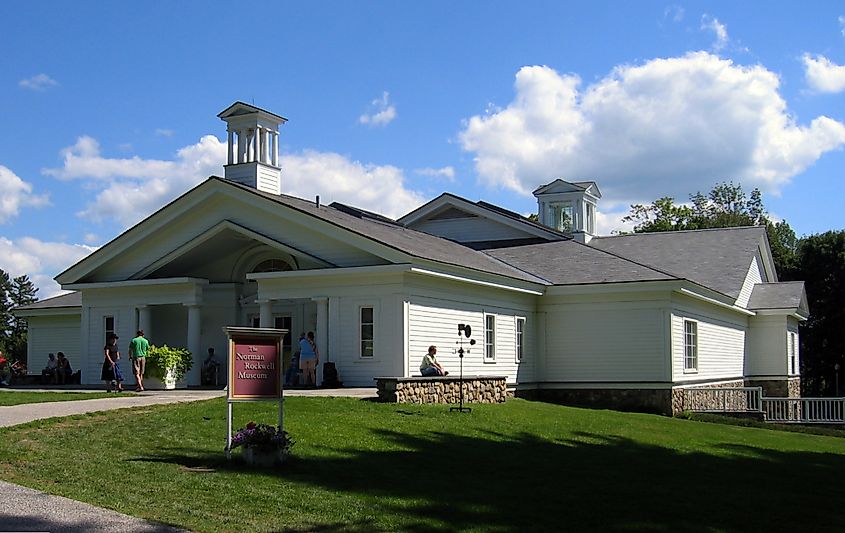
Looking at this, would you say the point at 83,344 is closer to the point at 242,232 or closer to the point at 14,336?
the point at 242,232

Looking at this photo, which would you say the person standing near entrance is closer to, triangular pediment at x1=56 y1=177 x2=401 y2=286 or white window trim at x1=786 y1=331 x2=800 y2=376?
triangular pediment at x1=56 y1=177 x2=401 y2=286

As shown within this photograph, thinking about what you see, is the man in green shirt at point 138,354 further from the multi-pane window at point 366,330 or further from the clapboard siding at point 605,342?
the clapboard siding at point 605,342

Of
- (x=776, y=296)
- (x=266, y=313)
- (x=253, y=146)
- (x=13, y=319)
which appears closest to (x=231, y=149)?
(x=253, y=146)

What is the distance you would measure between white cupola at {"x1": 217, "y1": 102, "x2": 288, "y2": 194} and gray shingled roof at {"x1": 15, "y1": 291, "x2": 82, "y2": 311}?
450 inches

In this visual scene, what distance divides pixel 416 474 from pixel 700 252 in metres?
27.1

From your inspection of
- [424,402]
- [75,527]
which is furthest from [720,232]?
[75,527]

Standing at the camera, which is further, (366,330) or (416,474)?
(366,330)

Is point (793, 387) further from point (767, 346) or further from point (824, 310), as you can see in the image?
point (824, 310)

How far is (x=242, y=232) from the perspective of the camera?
27375 millimetres

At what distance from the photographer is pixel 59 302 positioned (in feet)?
129

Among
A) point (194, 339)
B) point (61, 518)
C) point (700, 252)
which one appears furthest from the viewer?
point (700, 252)

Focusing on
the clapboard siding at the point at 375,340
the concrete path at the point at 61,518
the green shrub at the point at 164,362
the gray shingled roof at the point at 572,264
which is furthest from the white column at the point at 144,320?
the concrete path at the point at 61,518

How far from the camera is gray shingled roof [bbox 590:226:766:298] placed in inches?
1403

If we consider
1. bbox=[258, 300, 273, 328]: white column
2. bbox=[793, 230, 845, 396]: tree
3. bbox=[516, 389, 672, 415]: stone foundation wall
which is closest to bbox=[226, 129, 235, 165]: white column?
bbox=[258, 300, 273, 328]: white column
